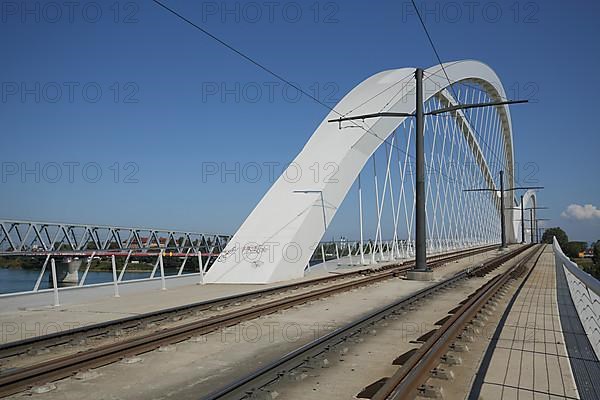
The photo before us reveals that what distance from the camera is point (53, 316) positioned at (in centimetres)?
898

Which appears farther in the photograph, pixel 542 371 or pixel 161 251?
pixel 161 251

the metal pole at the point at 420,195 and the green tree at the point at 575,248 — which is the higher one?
the metal pole at the point at 420,195

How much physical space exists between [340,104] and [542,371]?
62.7 feet

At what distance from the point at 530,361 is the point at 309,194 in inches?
463

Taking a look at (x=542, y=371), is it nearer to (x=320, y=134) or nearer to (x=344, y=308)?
(x=344, y=308)

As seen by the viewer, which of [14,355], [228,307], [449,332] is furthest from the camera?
[228,307]

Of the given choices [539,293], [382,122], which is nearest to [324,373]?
[539,293]

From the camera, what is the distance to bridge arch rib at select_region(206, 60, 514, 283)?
15.7 m

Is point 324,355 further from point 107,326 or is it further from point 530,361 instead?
point 107,326

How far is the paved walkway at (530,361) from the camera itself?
4863 millimetres

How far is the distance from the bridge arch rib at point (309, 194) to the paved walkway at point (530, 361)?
7.62 m

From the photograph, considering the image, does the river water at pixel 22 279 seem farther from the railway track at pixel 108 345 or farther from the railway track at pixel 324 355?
the railway track at pixel 324 355

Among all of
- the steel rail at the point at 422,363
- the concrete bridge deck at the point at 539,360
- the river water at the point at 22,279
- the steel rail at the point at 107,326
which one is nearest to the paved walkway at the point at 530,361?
the concrete bridge deck at the point at 539,360

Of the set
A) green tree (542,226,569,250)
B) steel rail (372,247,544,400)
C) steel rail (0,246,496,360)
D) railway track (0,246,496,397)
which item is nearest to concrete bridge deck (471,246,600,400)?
steel rail (372,247,544,400)
